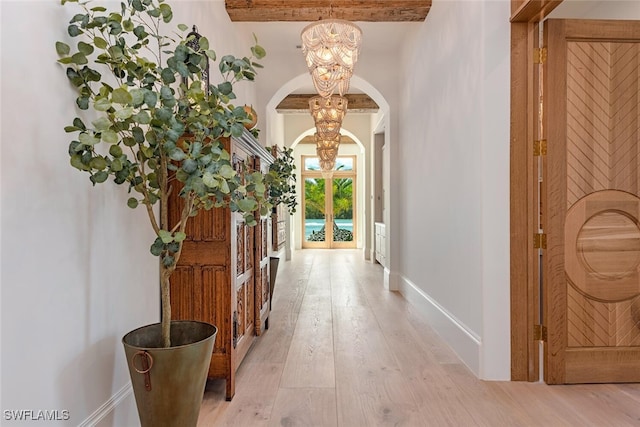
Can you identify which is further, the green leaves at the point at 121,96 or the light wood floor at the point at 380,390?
the light wood floor at the point at 380,390

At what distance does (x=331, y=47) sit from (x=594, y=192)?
84.0 inches

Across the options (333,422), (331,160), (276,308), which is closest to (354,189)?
(331,160)

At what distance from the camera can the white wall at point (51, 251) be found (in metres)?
1.15

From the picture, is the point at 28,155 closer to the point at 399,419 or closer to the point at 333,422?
the point at 333,422

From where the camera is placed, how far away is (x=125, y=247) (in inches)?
70.5

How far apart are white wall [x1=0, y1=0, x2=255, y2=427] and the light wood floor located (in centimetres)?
68

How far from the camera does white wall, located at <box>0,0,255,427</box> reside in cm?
115

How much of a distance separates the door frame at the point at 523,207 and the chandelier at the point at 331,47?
1.18 meters

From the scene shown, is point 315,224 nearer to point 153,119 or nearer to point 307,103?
point 307,103

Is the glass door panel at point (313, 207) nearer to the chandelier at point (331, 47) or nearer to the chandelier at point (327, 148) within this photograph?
the chandelier at point (327, 148)

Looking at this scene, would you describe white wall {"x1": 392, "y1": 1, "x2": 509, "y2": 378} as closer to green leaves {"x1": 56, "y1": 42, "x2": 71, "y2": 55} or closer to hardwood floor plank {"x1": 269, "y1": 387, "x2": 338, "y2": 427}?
hardwood floor plank {"x1": 269, "y1": 387, "x2": 338, "y2": 427}

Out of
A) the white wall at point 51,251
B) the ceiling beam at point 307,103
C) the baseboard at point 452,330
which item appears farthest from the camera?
the ceiling beam at point 307,103

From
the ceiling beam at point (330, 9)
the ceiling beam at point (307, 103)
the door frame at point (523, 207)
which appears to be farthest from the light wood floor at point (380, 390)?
the ceiling beam at point (307, 103)

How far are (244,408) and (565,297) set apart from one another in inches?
81.0
